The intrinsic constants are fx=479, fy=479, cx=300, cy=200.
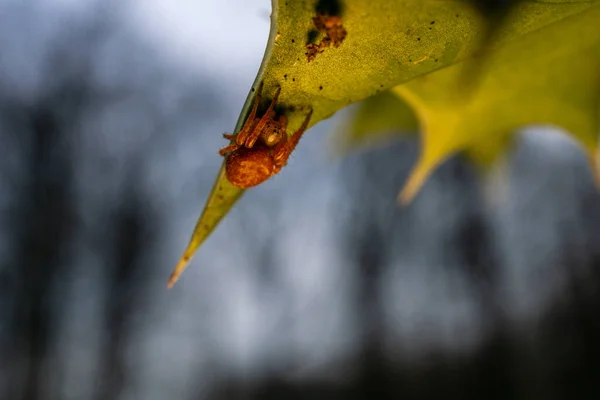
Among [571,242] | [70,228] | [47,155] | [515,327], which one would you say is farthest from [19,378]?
[571,242]

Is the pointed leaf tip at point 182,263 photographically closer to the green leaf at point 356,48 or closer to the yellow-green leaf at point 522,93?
the green leaf at point 356,48

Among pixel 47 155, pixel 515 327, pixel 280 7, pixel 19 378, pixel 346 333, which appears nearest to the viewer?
pixel 280 7

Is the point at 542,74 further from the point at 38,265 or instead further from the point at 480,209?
the point at 38,265

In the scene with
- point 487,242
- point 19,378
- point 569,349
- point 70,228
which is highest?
point 487,242

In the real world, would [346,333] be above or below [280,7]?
above

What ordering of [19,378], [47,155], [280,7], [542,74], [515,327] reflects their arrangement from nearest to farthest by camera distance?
[280,7]
[542,74]
[19,378]
[47,155]
[515,327]

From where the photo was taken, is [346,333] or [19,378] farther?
[346,333]
